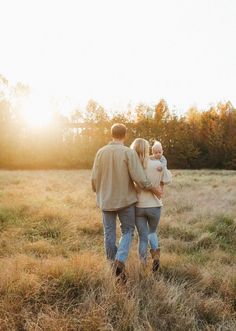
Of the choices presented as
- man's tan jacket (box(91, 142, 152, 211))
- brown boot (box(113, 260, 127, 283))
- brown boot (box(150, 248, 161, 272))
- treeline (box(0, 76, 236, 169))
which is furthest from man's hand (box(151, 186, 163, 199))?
treeline (box(0, 76, 236, 169))

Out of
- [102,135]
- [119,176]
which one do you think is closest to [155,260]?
[119,176]

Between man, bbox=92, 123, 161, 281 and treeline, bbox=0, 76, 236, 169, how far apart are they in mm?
38876

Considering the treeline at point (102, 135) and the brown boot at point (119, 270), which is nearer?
the brown boot at point (119, 270)

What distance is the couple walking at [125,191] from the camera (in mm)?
5465

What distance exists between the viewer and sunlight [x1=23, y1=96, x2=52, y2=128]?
1898 inches

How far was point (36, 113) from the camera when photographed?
167 ft

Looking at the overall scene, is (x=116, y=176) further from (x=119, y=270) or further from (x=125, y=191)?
(x=119, y=270)

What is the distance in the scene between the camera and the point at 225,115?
53625 mm

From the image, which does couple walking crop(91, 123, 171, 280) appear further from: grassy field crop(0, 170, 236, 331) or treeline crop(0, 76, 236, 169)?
treeline crop(0, 76, 236, 169)

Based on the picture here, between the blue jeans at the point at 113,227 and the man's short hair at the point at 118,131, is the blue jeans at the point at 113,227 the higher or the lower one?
the lower one

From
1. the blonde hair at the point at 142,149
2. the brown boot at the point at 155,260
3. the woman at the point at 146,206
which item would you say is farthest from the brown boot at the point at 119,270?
the blonde hair at the point at 142,149

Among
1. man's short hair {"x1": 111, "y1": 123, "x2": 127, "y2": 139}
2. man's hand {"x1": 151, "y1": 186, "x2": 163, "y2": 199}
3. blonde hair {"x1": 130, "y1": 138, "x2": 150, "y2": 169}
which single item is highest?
man's short hair {"x1": 111, "y1": 123, "x2": 127, "y2": 139}

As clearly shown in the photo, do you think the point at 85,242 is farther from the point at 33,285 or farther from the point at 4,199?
the point at 4,199

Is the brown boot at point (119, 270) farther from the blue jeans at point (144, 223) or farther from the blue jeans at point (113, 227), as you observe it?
the blue jeans at point (144, 223)
